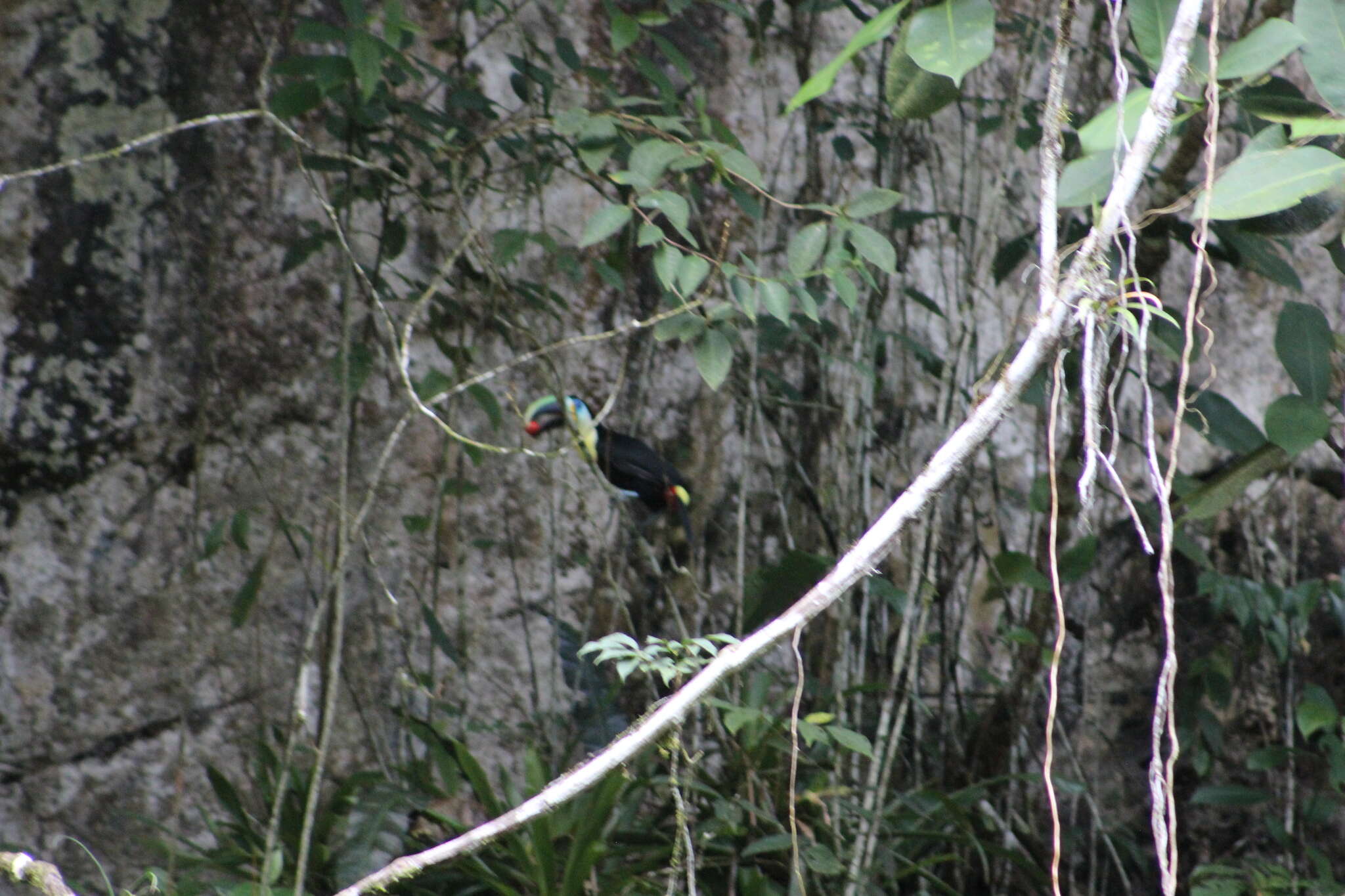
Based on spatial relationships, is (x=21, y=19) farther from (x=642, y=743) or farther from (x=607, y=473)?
(x=642, y=743)

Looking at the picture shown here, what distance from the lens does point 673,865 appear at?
1.21 metres

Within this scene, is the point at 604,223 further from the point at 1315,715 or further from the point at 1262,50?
the point at 1315,715

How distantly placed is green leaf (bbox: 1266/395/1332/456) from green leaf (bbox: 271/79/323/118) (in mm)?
1155

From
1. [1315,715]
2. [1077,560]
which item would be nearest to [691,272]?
[1077,560]

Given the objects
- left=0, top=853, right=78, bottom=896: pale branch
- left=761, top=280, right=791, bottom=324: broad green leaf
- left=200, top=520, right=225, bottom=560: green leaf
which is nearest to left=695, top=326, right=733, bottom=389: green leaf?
left=761, top=280, right=791, bottom=324: broad green leaf

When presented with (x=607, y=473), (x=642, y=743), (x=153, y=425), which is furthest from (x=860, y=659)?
(x=153, y=425)

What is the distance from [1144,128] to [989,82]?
2.00m

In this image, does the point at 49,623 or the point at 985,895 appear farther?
the point at 49,623

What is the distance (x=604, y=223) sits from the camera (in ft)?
4.58

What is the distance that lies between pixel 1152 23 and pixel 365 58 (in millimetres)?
875

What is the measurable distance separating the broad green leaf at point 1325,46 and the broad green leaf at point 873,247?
0.59 metres

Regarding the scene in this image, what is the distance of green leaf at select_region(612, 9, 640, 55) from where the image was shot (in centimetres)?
153

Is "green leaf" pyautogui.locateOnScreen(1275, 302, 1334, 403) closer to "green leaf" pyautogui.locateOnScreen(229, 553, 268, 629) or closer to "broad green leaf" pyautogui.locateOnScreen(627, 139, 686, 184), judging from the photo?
"broad green leaf" pyautogui.locateOnScreen(627, 139, 686, 184)

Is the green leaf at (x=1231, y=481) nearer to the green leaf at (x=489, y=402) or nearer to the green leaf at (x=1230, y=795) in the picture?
the green leaf at (x=1230, y=795)
